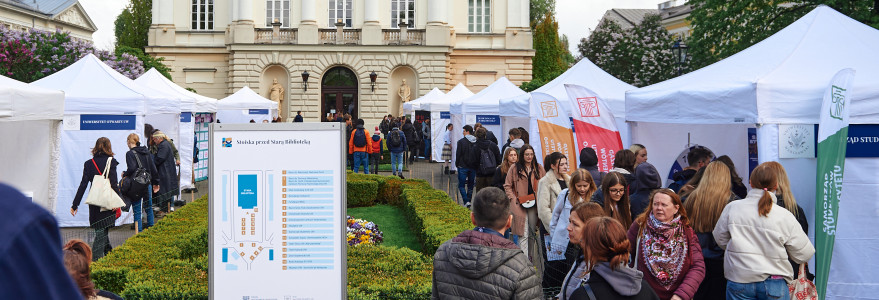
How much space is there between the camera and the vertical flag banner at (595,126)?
37.9 feet

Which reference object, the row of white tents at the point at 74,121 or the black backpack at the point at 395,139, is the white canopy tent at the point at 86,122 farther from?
the black backpack at the point at 395,139

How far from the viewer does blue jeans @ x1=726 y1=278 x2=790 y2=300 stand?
5812mm

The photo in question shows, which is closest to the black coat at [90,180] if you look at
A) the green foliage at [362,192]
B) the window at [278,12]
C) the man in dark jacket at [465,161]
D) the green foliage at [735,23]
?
the man in dark jacket at [465,161]

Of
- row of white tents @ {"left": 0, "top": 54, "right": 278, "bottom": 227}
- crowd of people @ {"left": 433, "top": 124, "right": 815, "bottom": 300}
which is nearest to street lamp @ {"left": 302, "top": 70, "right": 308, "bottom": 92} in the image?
row of white tents @ {"left": 0, "top": 54, "right": 278, "bottom": 227}

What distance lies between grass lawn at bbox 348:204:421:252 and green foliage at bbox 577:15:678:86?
1997cm

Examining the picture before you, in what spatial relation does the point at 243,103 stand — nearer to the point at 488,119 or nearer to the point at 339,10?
the point at 488,119

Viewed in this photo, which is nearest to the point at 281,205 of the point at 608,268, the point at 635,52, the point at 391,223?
the point at 608,268

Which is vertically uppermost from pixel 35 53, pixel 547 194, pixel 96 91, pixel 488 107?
pixel 35 53

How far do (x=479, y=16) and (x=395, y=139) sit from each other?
2561 centimetres

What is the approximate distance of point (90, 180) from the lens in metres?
11.5

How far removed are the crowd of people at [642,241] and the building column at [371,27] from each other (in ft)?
120

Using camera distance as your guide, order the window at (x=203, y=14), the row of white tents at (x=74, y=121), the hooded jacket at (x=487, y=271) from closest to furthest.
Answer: the hooded jacket at (x=487, y=271), the row of white tents at (x=74, y=121), the window at (x=203, y=14)

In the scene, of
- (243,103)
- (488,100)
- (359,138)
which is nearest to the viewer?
(359,138)

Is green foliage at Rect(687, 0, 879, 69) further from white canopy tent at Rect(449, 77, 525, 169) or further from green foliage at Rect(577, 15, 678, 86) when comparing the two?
green foliage at Rect(577, 15, 678, 86)
